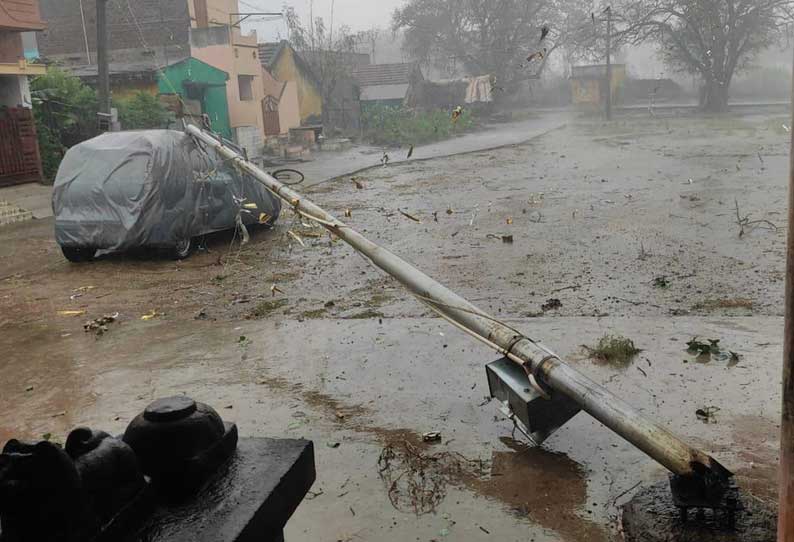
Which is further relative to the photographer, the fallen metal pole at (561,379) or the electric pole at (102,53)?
the electric pole at (102,53)

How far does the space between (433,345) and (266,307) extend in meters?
2.30

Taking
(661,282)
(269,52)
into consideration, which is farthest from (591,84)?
(661,282)

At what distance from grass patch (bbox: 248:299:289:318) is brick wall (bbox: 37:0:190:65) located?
2617 centimetres

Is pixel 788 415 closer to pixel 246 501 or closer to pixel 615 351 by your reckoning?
pixel 246 501

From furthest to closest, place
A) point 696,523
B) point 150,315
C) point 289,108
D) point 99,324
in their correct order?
point 289,108, point 150,315, point 99,324, point 696,523

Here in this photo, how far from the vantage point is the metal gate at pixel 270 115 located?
3216cm

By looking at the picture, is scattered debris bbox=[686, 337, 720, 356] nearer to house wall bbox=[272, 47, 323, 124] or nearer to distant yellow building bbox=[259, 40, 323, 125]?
distant yellow building bbox=[259, 40, 323, 125]

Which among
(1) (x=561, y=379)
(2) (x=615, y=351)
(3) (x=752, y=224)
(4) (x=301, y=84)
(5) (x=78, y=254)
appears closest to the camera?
(1) (x=561, y=379)

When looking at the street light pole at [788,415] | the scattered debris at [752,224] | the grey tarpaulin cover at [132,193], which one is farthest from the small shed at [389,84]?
the street light pole at [788,415]

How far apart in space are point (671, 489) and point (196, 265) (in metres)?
7.78

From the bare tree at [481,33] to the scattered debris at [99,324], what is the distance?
43.8 metres

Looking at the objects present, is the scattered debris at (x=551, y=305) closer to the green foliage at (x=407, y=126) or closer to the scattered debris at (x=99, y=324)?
the scattered debris at (x=99, y=324)

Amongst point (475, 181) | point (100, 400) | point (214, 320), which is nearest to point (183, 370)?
point (100, 400)

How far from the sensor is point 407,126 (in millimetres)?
35625
